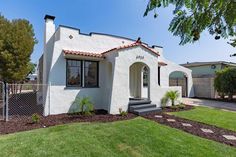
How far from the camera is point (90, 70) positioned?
11.4 meters

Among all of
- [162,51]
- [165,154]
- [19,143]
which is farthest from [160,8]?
[162,51]

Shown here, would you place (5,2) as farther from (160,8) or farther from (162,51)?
(162,51)

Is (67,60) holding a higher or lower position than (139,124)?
higher

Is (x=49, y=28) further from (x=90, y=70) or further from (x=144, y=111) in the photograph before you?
(x=144, y=111)

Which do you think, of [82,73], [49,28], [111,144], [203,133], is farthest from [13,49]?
[203,133]

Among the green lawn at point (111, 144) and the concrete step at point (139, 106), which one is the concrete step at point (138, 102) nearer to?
the concrete step at point (139, 106)

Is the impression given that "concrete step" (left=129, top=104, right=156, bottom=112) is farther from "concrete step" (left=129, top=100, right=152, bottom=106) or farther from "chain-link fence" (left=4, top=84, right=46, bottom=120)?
"chain-link fence" (left=4, top=84, right=46, bottom=120)

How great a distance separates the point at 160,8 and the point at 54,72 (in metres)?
8.96

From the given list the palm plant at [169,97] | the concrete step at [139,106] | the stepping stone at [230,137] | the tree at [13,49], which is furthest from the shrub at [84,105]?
the tree at [13,49]

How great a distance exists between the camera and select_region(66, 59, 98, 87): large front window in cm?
1078

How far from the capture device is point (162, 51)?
16906 millimetres

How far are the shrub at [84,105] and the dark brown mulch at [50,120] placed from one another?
401 mm

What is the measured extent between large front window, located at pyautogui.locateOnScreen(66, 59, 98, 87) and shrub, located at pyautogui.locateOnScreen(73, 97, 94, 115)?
3.36 feet

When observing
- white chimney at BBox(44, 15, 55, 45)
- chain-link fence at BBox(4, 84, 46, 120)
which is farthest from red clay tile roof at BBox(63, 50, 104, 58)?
chain-link fence at BBox(4, 84, 46, 120)
